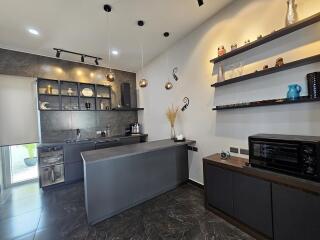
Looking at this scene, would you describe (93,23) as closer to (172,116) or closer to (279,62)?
(172,116)

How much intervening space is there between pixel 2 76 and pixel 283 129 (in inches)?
208

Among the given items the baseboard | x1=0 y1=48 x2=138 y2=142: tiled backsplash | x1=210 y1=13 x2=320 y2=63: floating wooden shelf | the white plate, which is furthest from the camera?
the white plate

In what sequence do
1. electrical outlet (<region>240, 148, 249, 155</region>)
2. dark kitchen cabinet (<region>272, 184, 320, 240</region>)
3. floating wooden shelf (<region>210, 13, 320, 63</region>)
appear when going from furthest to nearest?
electrical outlet (<region>240, 148, 249, 155</region>), floating wooden shelf (<region>210, 13, 320, 63</region>), dark kitchen cabinet (<region>272, 184, 320, 240</region>)

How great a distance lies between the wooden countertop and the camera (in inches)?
58.4

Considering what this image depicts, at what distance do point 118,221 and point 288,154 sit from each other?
7.75ft

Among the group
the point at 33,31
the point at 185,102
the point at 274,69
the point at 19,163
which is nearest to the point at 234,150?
the point at 274,69

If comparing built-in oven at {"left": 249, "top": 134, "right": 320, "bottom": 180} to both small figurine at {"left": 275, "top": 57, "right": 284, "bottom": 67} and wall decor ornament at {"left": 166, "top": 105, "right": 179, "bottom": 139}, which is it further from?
wall decor ornament at {"left": 166, "top": 105, "right": 179, "bottom": 139}

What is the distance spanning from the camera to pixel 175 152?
11.2 feet

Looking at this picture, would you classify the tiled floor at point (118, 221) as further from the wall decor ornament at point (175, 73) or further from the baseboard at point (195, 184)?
the wall decor ornament at point (175, 73)

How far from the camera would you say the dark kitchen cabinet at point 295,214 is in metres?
1.45

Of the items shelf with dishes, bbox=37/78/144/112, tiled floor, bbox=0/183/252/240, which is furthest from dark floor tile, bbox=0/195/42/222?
shelf with dishes, bbox=37/78/144/112

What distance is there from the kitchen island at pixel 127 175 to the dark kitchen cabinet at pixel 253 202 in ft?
4.54

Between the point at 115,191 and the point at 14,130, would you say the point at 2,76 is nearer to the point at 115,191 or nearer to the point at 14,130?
the point at 14,130

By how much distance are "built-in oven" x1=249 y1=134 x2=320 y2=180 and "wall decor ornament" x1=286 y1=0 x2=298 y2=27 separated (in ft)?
4.42
